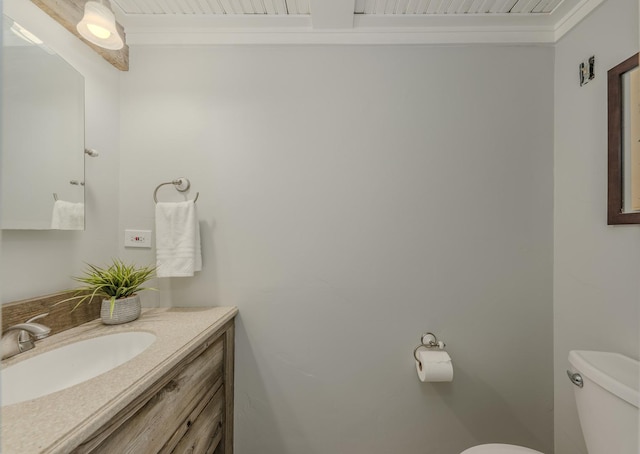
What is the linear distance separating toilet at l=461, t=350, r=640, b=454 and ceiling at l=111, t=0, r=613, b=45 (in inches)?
56.8

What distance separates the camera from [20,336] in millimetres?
920

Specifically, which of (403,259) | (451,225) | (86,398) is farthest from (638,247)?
(86,398)

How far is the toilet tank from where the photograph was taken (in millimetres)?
885

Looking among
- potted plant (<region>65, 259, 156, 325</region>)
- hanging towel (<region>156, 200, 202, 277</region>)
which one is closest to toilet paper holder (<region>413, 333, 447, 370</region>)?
hanging towel (<region>156, 200, 202, 277</region>)

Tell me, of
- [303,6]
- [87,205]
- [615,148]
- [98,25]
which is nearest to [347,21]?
[303,6]

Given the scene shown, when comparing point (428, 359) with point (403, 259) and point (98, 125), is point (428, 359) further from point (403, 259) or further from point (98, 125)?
point (98, 125)

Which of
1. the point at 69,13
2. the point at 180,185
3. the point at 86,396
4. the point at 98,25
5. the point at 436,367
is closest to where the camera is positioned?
the point at 86,396

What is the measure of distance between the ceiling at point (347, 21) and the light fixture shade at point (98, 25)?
353 mm

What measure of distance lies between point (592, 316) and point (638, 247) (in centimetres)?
34

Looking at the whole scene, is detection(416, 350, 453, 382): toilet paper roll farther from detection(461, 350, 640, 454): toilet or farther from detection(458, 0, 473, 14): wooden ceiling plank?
detection(458, 0, 473, 14): wooden ceiling plank

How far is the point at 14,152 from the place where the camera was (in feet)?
3.14

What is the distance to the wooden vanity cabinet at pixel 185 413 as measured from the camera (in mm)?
737

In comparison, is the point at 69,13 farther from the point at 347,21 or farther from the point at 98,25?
the point at 347,21

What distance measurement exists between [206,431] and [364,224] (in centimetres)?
111
